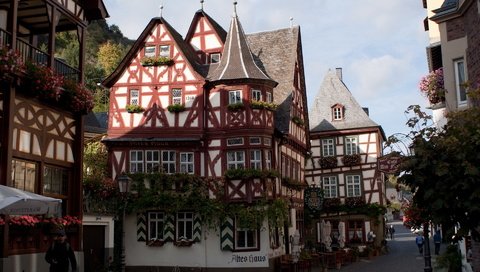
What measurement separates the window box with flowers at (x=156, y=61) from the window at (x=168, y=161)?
4.30 metres

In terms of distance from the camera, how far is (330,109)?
41.6 metres

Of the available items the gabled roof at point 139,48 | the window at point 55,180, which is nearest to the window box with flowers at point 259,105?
the gabled roof at point 139,48

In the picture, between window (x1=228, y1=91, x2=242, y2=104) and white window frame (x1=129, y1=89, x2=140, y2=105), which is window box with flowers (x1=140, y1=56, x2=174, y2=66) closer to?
white window frame (x1=129, y1=89, x2=140, y2=105)

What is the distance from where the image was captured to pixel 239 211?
81.7 feet

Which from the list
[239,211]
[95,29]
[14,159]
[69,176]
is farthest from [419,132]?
[95,29]

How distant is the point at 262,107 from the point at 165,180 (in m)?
5.43

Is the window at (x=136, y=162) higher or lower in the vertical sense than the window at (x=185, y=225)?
higher

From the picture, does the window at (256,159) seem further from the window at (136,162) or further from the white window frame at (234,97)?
the window at (136,162)

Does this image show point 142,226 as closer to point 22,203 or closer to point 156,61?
point 156,61

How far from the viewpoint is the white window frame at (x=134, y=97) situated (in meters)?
27.7

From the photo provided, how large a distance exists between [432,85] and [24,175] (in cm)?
1301

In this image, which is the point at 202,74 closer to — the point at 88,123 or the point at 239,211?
the point at 239,211

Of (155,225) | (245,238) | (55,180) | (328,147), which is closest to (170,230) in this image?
(155,225)

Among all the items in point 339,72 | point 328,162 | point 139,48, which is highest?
point 339,72
